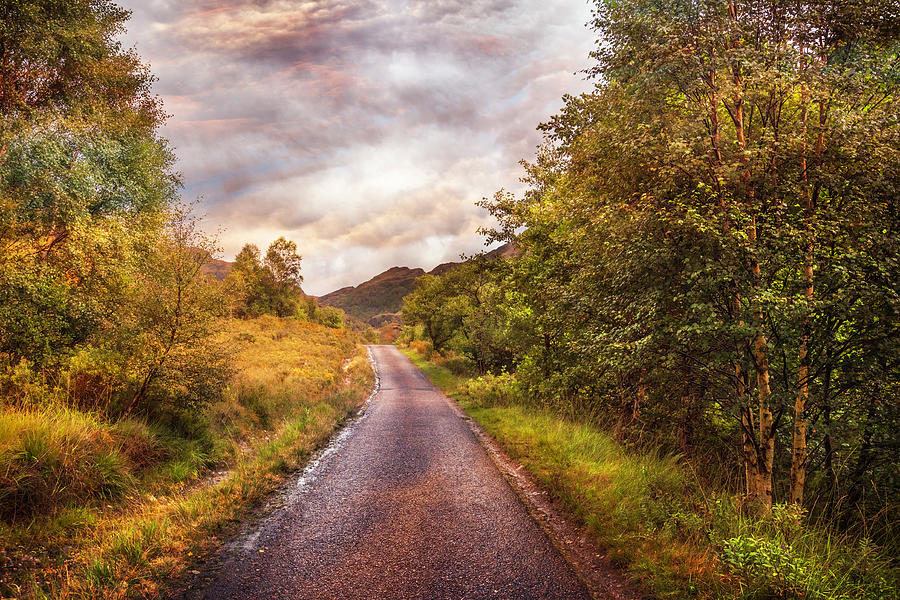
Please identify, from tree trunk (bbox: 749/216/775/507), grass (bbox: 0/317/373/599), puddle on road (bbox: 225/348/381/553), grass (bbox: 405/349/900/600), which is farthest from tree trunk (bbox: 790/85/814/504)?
grass (bbox: 0/317/373/599)

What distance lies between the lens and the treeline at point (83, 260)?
22.2 feet

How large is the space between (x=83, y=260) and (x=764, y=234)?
40.8 feet

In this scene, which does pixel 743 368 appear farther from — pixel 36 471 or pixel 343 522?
pixel 36 471

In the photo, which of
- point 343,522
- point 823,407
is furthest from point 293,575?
point 823,407

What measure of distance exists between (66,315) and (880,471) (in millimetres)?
13576

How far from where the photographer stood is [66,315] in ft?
23.3

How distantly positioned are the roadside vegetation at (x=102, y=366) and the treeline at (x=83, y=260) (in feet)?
0.12

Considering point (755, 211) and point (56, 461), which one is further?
point (56, 461)

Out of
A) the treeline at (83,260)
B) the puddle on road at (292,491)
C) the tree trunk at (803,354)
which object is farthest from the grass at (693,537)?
the treeline at (83,260)

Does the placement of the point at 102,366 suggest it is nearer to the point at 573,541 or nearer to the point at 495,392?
the point at 573,541

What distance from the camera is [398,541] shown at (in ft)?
15.0

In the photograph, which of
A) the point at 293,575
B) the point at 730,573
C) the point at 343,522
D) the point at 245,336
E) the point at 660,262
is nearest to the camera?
the point at 730,573

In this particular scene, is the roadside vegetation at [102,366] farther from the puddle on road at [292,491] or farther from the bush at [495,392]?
the bush at [495,392]

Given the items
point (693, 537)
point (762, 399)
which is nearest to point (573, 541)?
point (693, 537)
